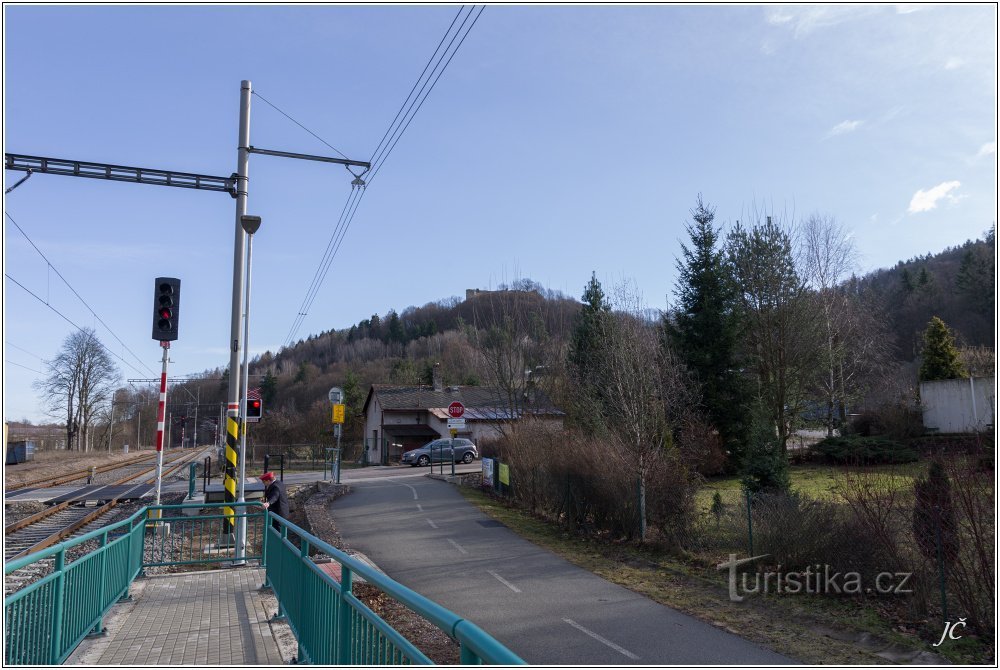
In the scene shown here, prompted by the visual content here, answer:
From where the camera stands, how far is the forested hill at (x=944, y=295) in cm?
4772

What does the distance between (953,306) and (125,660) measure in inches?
2450

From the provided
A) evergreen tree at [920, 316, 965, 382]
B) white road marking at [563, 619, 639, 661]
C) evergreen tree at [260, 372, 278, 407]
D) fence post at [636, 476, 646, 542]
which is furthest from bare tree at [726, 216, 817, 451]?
evergreen tree at [260, 372, 278, 407]

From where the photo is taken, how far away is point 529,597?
1091 cm

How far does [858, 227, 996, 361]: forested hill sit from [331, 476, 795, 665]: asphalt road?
124ft

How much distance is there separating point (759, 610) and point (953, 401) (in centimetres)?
2596

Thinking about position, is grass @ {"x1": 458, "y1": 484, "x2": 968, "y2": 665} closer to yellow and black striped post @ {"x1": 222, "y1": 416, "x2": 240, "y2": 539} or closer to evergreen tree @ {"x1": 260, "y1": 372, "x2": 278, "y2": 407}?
yellow and black striped post @ {"x1": 222, "y1": 416, "x2": 240, "y2": 539}

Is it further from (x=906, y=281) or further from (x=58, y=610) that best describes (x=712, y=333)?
(x=906, y=281)

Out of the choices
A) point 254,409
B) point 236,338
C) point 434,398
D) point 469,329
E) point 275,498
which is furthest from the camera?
point 434,398

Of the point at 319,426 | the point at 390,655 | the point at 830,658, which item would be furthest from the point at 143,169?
the point at 319,426

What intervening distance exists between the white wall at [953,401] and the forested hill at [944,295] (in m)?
12.1

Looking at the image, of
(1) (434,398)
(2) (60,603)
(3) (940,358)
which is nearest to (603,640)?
(2) (60,603)

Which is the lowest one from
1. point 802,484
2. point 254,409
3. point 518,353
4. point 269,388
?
point 802,484

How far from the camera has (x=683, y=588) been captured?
11.5 m

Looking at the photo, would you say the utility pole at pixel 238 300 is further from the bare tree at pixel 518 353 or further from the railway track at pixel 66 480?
the railway track at pixel 66 480
